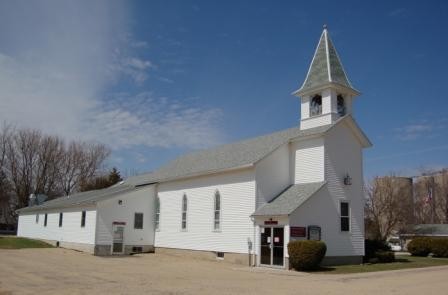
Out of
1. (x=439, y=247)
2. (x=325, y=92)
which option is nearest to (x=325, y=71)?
(x=325, y=92)

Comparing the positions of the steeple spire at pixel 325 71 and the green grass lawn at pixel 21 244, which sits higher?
the steeple spire at pixel 325 71

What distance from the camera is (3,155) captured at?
7350 centimetres

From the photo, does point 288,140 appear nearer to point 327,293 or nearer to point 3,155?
point 327,293

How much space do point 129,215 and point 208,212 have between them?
8214 mm

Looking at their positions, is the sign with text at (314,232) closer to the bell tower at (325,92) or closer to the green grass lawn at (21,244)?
the bell tower at (325,92)

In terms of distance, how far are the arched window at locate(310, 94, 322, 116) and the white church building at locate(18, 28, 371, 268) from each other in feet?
0.22

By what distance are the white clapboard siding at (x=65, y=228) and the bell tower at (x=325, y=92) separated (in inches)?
711

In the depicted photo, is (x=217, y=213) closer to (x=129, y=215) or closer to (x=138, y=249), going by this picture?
(x=129, y=215)

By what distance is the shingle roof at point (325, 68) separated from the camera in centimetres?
3142

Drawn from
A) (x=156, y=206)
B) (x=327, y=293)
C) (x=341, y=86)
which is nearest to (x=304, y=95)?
(x=341, y=86)

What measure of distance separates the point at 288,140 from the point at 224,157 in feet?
21.3

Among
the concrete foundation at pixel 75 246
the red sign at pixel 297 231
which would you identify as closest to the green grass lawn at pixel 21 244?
the concrete foundation at pixel 75 246

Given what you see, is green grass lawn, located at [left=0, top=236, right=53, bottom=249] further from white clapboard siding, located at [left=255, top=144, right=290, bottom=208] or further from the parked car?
the parked car

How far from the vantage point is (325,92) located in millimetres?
31062
